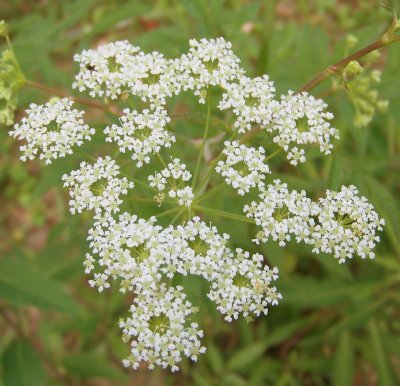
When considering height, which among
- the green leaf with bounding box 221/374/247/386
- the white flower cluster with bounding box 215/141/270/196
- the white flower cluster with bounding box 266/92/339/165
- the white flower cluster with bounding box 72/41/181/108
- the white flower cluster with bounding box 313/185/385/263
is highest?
the white flower cluster with bounding box 72/41/181/108

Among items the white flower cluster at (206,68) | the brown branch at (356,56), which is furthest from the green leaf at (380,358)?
the white flower cluster at (206,68)

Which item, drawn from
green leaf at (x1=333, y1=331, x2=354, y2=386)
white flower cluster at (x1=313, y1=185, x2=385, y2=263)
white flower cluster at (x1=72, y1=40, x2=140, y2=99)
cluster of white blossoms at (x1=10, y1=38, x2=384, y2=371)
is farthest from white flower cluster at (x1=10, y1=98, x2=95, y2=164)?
green leaf at (x1=333, y1=331, x2=354, y2=386)

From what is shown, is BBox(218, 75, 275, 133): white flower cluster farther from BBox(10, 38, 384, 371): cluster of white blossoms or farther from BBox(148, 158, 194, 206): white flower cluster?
BBox(148, 158, 194, 206): white flower cluster

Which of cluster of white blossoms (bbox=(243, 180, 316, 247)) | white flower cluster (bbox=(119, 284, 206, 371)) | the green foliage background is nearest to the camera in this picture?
white flower cluster (bbox=(119, 284, 206, 371))

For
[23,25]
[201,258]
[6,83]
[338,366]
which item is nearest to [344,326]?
[338,366]

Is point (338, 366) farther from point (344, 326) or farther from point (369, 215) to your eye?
point (369, 215)

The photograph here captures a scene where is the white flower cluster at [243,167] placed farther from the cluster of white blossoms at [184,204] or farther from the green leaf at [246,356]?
the green leaf at [246,356]
